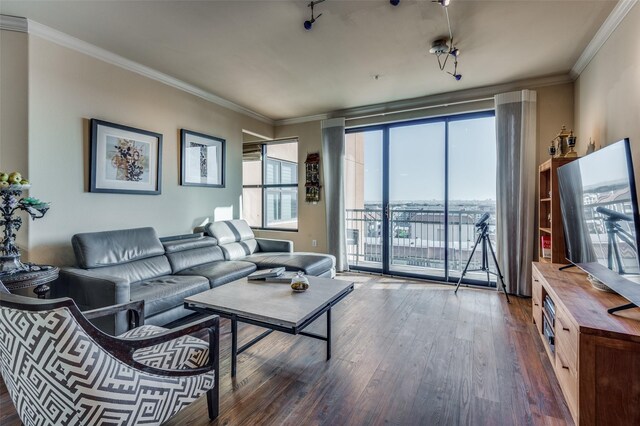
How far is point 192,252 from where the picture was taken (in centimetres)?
341

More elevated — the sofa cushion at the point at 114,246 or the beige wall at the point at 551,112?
the beige wall at the point at 551,112

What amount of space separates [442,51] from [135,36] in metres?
2.78

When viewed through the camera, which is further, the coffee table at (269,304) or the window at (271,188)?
the window at (271,188)

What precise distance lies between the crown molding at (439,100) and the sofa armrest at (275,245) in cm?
217

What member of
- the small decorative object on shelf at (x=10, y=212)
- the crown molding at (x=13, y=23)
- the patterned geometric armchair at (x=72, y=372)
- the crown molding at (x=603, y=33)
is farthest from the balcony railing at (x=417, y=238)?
the crown molding at (x=13, y=23)

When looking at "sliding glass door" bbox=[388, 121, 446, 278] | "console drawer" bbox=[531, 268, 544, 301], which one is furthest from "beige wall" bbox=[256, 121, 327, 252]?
"console drawer" bbox=[531, 268, 544, 301]

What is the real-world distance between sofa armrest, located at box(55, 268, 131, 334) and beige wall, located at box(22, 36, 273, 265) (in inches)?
15.6

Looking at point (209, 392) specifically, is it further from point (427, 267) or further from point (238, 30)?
point (427, 267)

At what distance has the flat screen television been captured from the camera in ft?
4.99

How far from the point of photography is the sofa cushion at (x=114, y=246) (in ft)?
8.39

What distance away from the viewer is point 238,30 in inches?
98.3

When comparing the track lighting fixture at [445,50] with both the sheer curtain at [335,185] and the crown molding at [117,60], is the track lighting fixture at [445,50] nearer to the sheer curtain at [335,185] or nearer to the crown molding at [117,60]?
the sheer curtain at [335,185]

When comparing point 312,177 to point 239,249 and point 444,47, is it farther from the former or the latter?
point 444,47

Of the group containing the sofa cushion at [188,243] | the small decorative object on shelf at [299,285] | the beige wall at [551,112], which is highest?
the beige wall at [551,112]
